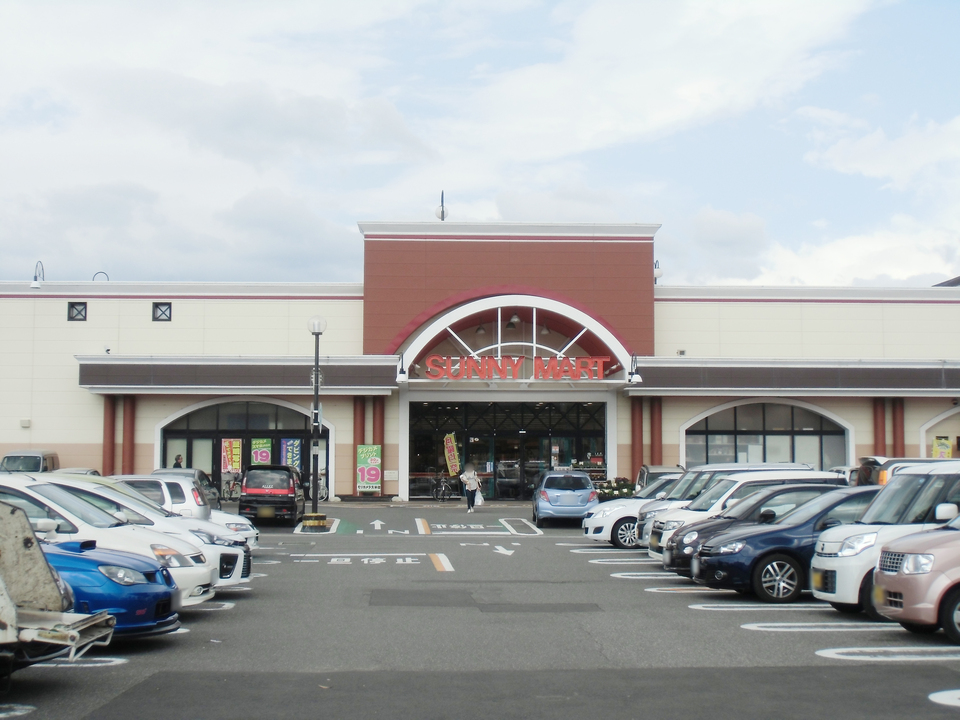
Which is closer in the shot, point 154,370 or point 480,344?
point 154,370

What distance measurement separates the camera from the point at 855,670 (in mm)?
8797

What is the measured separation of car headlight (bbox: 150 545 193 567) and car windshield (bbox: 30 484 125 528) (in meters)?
0.68

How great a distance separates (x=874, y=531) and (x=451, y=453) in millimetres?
25060

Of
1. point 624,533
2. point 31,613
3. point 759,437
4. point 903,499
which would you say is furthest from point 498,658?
point 759,437

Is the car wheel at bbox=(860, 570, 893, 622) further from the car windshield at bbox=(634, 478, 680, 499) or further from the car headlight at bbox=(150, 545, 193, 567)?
the car windshield at bbox=(634, 478, 680, 499)

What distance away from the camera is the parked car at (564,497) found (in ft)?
84.4

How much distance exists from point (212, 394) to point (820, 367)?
20.4m

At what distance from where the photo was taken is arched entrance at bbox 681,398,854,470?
117ft

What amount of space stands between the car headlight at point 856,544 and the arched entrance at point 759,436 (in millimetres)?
24346

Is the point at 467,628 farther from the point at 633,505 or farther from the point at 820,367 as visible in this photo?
the point at 820,367

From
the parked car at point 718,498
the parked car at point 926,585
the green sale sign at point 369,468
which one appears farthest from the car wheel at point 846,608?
the green sale sign at point 369,468

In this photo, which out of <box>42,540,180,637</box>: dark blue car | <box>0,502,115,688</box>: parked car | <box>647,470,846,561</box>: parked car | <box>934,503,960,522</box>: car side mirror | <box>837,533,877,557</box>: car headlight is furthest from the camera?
<box>647,470,846,561</box>: parked car

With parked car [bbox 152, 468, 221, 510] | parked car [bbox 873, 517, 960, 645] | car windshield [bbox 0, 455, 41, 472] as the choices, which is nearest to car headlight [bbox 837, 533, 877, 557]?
parked car [bbox 873, 517, 960, 645]

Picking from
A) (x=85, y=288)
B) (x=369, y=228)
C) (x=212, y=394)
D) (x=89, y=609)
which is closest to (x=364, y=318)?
(x=369, y=228)
